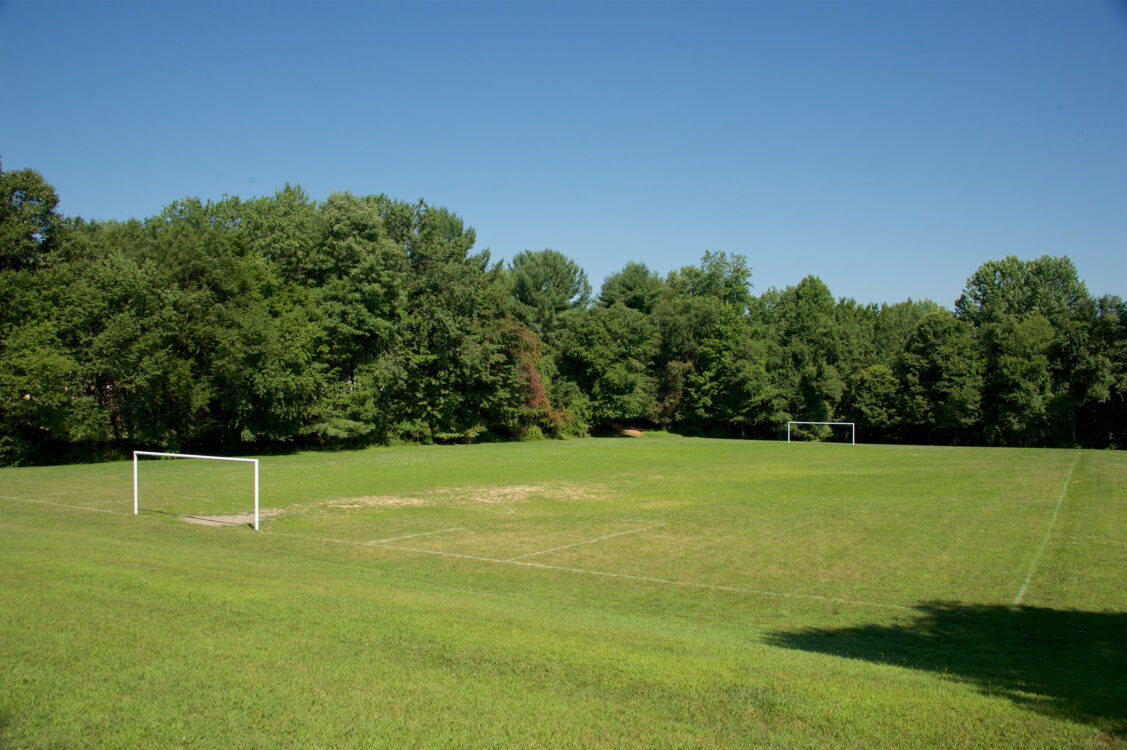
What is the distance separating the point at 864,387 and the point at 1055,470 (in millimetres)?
31797

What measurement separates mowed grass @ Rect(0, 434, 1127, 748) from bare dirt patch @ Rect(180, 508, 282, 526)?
1.07 ft

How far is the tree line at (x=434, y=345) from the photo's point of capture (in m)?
35.5

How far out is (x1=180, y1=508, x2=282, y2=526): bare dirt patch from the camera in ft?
63.7

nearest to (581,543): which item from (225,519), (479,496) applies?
(479,496)

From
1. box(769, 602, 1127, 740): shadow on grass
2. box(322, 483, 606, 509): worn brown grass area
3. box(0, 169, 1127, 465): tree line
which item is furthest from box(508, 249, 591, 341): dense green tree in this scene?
box(769, 602, 1127, 740): shadow on grass

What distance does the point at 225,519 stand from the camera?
20.1m

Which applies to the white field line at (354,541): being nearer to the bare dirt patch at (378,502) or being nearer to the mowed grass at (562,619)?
the mowed grass at (562,619)

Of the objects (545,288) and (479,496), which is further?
(545,288)

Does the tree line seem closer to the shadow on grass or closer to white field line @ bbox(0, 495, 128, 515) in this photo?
white field line @ bbox(0, 495, 128, 515)

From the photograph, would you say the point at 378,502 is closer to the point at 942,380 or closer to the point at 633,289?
the point at 942,380

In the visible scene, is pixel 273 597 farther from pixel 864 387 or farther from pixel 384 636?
pixel 864 387

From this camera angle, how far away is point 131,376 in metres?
35.5

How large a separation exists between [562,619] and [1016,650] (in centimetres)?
584

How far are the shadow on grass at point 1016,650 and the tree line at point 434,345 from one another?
114 ft
